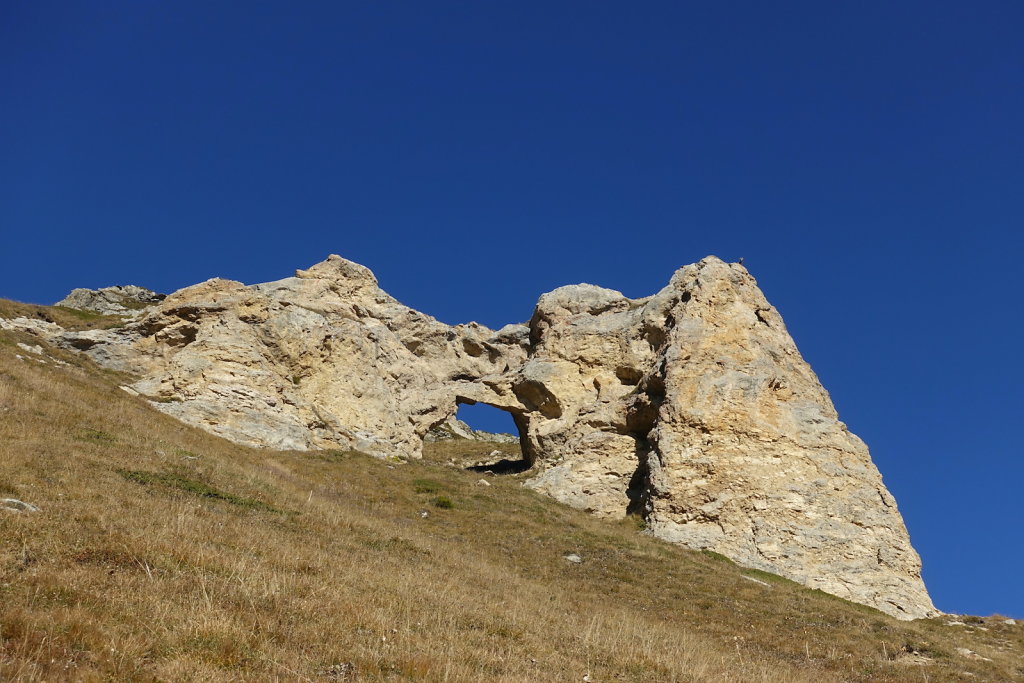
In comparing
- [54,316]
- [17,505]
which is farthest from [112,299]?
[17,505]

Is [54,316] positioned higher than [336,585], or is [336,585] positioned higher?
[54,316]

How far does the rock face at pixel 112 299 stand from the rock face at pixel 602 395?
19.9 metres

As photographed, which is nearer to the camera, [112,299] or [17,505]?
[17,505]

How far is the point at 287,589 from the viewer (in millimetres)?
10156

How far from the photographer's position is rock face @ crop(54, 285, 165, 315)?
54.9 m

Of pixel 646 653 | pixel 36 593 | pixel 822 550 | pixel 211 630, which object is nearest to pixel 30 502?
pixel 36 593

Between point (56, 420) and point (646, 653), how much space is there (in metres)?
18.2

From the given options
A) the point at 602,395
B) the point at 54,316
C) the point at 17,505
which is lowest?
the point at 17,505

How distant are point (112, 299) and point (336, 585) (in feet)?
186

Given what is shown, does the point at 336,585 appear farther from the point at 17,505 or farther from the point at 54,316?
the point at 54,316

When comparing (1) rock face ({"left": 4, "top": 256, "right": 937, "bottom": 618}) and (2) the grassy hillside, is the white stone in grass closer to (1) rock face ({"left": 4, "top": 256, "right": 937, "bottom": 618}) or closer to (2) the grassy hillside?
(2) the grassy hillside

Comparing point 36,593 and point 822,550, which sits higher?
point 822,550

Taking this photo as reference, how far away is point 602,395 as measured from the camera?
38.8 meters

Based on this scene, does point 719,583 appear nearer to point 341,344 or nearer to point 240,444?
point 240,444
